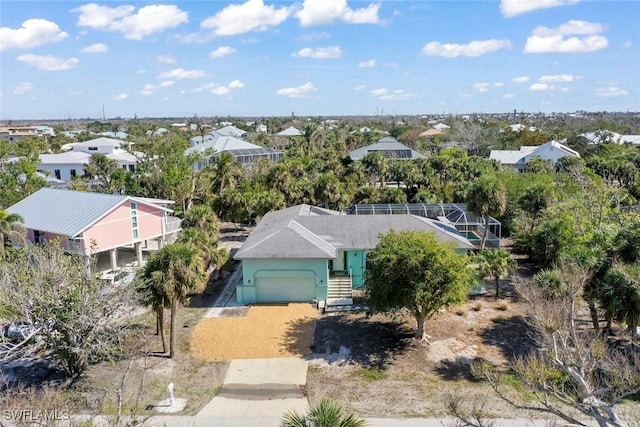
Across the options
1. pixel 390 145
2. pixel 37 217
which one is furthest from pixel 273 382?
pixel 390 145

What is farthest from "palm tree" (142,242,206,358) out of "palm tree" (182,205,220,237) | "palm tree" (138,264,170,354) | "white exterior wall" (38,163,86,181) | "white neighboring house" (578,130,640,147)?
"white neighboring house" (578,130,640,147)

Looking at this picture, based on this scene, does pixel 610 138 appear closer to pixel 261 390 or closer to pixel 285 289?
pixel 285 289

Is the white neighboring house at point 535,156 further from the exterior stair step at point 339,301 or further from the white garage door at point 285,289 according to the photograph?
the white garage door at point 285,289

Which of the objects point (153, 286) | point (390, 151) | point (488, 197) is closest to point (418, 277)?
point (153, 286)

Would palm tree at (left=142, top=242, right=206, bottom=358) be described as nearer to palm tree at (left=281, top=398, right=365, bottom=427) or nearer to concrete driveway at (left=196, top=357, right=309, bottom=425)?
concrete driveway at (left=196, top=357, right=309, bottom=425)

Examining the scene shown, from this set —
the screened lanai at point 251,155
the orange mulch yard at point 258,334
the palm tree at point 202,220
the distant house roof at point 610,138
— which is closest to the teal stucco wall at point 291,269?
the orange mulch yard at point 258,334

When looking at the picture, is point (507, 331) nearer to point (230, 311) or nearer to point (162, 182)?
point (230, 311)

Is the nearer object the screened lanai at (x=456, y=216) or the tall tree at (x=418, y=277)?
the tall tree at (x=418, y=277)
